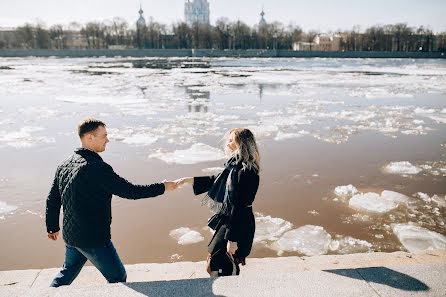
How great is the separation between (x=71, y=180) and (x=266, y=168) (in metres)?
4.85

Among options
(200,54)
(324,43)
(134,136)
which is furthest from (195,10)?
(134,136)

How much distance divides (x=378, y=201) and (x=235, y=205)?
360 centimetres

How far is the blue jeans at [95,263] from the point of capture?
2590mm

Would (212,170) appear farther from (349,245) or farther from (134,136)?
(134,136)

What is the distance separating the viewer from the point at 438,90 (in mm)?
Result: 19891

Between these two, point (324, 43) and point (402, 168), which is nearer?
point (402, 168)

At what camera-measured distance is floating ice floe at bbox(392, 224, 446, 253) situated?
4152 mm

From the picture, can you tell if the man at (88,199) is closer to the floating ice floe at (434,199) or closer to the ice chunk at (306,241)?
the ice chunk at (306,241)

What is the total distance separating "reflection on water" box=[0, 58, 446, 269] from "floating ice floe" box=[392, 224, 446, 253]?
0.06 ft

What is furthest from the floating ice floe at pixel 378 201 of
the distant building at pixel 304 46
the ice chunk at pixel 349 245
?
the distant building at pixel 304 46

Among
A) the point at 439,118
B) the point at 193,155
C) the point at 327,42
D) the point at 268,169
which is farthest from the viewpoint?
the point at 327,42

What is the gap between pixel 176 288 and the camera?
2549 millimetres

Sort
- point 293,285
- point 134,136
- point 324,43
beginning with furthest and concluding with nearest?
point 324,43, point 134,136, point 293,285

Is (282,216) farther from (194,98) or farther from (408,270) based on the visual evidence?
(194,98)
